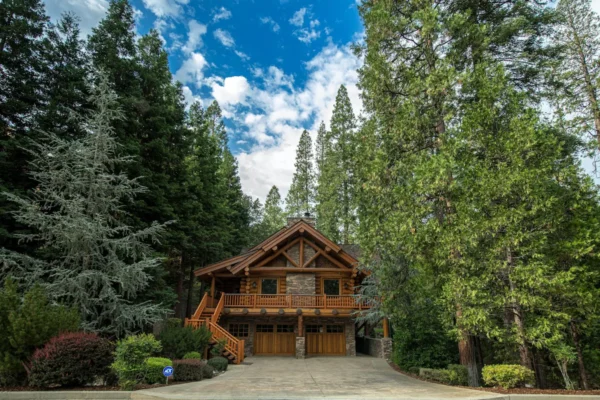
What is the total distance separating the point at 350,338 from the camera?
19766 mm

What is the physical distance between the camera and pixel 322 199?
31359 mm

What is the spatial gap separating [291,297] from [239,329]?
4128mm

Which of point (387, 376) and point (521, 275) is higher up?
point (521, 275)

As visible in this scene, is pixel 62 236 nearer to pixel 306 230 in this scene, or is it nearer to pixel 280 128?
pixel 306 230

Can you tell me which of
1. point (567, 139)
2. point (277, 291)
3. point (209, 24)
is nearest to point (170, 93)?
point (209, 24)

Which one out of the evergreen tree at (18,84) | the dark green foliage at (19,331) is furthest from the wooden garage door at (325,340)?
the evergreen tree at (18,84)

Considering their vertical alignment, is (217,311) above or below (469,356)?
above

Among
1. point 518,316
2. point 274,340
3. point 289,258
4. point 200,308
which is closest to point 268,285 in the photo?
point 289,258

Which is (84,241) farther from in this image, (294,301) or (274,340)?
(274,340)

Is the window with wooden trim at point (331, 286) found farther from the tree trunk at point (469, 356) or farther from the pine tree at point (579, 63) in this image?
the pine tree at point (579, 63)

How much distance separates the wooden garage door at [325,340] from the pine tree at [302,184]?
17.0m

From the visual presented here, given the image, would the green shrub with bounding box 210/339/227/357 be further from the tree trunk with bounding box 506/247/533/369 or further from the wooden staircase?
the tree trunk with bounding box 506/247/533/369

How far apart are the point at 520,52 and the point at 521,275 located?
372 inches

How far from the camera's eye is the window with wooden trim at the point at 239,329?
20.0 m
